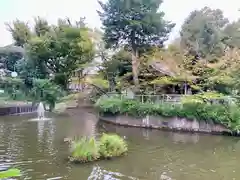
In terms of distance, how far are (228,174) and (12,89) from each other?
31.3m

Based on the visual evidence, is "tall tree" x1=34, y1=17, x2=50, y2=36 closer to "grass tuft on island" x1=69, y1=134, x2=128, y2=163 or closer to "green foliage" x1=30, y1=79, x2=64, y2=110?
"green foliage" x1=30, y1=79, x2=64, y2=110

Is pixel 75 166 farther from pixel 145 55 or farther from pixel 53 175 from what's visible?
pixel 145 55

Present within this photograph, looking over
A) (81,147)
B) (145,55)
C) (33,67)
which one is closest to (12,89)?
(33,67)

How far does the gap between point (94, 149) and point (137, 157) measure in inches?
74.8

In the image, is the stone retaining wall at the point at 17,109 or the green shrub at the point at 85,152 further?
the stone retaining wall at the point at 17,109

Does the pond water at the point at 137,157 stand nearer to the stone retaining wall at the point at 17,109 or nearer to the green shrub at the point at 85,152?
the green shrub at the point at 85,152

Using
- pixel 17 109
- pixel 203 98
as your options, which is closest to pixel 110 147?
pixel 203 98

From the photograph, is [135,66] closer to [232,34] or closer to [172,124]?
[172,124]

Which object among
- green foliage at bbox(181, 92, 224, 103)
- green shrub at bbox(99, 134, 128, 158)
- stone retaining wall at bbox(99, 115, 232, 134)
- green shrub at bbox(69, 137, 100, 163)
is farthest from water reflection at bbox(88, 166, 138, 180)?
green foliage at bbox(181, 92, 224, 103)

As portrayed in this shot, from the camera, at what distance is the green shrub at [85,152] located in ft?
35.2

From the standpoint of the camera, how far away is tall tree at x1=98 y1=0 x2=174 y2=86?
2358cm

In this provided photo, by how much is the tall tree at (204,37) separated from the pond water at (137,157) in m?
8.88

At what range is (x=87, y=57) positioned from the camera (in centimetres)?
→ 3092

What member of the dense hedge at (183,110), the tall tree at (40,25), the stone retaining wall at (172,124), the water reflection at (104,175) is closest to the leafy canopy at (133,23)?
the dense hedge at (183,110)
